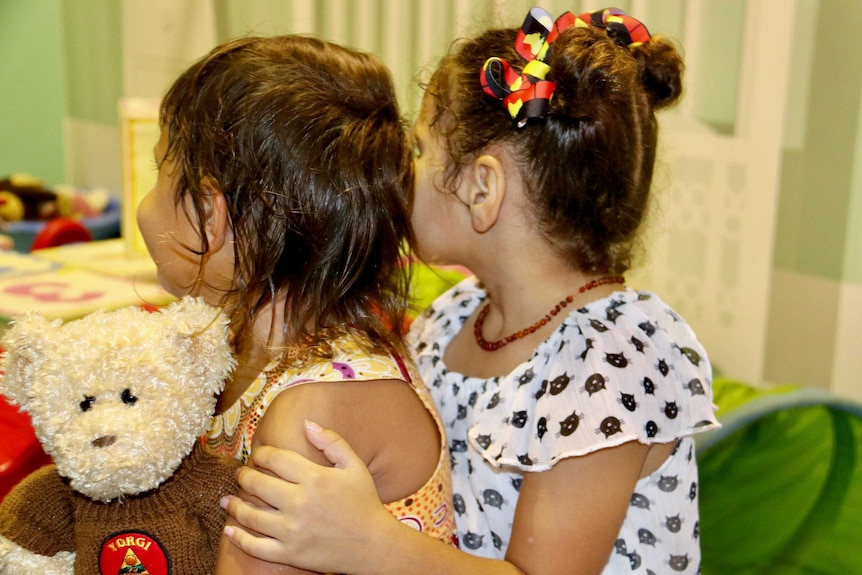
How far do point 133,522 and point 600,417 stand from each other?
0.39 metres

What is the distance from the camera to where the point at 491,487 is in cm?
89

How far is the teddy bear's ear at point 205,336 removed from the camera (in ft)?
2.26

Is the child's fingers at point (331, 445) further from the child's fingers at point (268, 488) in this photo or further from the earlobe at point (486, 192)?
the earlobe at point (486, 192)

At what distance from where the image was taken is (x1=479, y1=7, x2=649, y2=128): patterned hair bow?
0.80 m

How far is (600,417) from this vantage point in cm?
77

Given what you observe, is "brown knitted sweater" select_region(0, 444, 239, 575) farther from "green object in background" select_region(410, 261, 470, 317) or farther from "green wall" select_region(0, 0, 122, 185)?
"green wall" select_region(0, 0, 122, 185)

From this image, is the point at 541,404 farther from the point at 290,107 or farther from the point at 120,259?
the point at 120,259

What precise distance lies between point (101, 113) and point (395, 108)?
1.93 m

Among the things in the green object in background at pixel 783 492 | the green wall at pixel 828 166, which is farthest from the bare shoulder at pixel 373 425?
the green wall at pixel 828 166

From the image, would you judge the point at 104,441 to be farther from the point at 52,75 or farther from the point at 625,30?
the point at 52,75

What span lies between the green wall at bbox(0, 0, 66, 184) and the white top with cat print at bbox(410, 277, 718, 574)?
80.0 inches

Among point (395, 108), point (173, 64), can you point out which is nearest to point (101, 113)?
point (173, 64)

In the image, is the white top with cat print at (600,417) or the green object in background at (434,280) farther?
the green object in background at (434,280)

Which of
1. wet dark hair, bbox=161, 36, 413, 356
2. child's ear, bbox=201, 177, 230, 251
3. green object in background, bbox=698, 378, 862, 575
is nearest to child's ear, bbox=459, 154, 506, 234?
wet dark hair, bbox=161, 36, 413, 356
